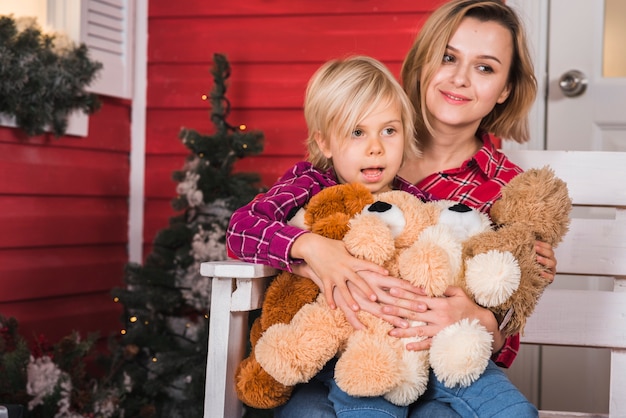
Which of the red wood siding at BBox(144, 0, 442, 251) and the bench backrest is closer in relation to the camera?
the bench backrest

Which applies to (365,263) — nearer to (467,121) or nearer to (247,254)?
(247,254)

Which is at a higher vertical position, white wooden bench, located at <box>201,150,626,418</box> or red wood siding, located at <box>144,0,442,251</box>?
red wood siding, located at <box>144,0,442,251</box>

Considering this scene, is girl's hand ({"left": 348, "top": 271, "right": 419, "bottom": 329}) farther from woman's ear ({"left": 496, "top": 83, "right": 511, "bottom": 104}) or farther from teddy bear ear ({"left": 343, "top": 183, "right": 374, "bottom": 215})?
woman's ear ({"left": 496, "top": 83, "right": 511, "bottom": 104})

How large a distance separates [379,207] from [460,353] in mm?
282

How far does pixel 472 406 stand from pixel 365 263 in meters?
0.29

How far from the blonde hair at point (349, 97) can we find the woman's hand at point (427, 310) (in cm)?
34

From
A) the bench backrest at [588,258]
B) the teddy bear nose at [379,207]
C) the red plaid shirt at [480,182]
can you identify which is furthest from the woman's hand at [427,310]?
the bench backrest at [588,258]

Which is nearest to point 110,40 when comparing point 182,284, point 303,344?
point 182,284

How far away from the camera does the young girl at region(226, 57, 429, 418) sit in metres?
1.50

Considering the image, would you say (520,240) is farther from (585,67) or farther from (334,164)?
(585,67)

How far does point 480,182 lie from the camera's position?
190 cm

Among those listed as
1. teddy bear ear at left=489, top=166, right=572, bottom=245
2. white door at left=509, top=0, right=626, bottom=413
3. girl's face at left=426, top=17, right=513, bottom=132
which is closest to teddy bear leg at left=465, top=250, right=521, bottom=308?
teddy bear ear at left=489, top=166, right=572, bottom=245

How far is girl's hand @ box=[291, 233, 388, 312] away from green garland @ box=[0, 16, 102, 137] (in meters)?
1.15

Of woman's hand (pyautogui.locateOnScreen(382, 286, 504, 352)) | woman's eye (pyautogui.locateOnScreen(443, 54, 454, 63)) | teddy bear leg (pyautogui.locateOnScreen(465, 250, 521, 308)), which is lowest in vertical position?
woman's hand (pyautogui.locateOnScreen(382, 286, 504, 352))
